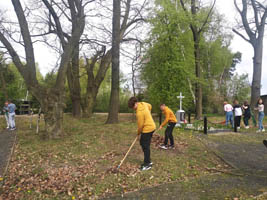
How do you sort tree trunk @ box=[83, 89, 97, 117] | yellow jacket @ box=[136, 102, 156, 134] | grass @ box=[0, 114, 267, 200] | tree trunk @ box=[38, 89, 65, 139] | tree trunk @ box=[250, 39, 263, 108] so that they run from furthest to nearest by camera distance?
tree trunk @ box=[83, 89, 97, 117] < tree trunk @ box=[250, 39, 263, 108] < tree trunk @ box=[38, 89, 65, 139] < yellow jacket @ box=[136, 102, 156, 134] < grass @ box=[0, 114, 267, 200]

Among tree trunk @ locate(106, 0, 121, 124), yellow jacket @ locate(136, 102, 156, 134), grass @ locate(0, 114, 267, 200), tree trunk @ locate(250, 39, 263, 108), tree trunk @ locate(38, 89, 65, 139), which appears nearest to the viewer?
grass @ locate(0, 114, 267, 200)

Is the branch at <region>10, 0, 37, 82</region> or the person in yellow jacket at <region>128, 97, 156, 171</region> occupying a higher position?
the branch at <region>10, 0, 37, 82</region>

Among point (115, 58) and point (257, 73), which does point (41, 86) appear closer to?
point (115, 58)

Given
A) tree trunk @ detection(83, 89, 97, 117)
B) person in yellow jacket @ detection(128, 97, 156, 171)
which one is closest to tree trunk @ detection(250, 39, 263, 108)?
person in yellow jacket @ detection(128, 97, 156, 171)

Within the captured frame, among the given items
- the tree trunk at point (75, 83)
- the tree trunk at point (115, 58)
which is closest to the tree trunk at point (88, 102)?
the tree trunk at point (75, 83)

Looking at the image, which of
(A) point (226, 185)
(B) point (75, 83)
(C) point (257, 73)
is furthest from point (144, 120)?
(C) point (257, 73)

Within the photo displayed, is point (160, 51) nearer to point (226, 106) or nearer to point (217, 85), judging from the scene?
point (226, 106)

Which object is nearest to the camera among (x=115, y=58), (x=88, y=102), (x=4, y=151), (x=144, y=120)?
(x=144, y=120)

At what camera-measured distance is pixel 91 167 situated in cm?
482

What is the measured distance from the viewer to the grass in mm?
3811

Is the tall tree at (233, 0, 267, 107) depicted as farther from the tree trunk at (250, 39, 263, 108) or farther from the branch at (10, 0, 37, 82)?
the branch at (10, 0, 37, 82)

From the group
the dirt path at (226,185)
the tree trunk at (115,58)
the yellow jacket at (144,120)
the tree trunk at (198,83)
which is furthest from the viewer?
the tree trunk at (198,83)

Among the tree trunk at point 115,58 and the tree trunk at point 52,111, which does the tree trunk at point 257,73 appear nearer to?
the tree trunk at point 115,58

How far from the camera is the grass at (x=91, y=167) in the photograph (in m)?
3.81
